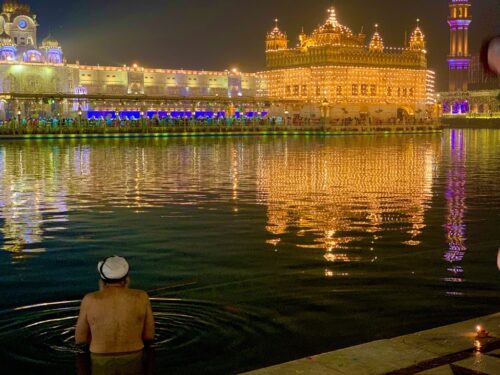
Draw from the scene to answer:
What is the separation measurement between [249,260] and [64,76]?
273 feet

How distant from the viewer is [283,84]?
8900 cm

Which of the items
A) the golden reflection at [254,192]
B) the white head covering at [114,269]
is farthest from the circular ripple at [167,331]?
the golden reflection at [254,192]

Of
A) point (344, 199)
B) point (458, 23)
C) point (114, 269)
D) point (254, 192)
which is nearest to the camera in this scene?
point (114, 269)

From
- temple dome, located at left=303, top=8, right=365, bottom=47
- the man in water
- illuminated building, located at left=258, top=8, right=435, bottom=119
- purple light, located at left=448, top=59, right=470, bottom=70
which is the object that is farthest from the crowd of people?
purple light, located at left=448, top=59, right=470, bottom=70

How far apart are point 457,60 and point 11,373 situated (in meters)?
157

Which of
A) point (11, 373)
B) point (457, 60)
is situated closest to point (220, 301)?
point (11, 373)

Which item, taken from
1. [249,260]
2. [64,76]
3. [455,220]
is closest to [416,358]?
[249,260]

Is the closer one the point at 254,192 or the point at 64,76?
the point at 254,192

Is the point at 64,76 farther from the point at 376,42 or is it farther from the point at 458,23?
the point at 458,23

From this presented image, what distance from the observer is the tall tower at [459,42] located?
152625mm

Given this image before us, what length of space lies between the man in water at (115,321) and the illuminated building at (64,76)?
249 ft

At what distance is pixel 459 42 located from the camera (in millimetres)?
153750

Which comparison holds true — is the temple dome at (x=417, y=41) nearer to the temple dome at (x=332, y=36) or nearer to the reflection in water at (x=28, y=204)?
the temple dome at (x=332, y=36)

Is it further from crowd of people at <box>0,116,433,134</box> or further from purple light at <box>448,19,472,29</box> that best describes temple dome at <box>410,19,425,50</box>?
purple light at <box>448,19,472,29</box>
